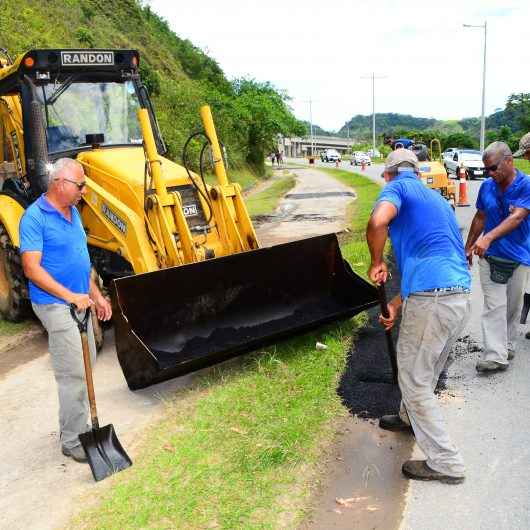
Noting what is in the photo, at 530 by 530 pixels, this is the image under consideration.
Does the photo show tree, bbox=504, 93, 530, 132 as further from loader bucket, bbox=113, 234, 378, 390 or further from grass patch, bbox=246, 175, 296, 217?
loader bucket, bbox=113, 234, 378, 390

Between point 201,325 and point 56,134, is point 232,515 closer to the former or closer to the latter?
point 201,325

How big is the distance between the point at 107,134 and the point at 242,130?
28810mm

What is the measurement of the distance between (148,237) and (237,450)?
2.56 m

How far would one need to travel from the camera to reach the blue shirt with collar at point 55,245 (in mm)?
3793

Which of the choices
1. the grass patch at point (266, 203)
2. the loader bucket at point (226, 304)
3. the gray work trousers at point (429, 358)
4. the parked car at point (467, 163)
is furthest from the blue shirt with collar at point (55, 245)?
the parked car at point (467, 163)

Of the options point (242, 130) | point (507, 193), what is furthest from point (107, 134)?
point (242, 130)

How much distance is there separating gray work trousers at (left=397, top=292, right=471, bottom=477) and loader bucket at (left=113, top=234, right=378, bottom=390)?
5.77 feet

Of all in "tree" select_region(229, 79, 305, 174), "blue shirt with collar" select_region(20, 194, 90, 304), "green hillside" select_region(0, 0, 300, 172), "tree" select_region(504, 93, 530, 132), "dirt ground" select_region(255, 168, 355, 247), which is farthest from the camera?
"tree" select_region(504, 93, 530, 132)

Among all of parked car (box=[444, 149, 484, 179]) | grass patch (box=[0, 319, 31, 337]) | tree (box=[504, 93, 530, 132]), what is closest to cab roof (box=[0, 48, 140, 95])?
grass patch (box=[0, 319, 31, 337])

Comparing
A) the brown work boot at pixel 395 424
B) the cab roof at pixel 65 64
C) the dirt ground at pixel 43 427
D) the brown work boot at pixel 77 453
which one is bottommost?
the dirt ground at pixel 43 427

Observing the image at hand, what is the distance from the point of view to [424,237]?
360 cm

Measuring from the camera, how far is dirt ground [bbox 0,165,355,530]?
363cm

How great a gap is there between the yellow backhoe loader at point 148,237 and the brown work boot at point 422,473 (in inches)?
71.6

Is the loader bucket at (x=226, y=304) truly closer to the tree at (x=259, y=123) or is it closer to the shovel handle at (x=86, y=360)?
the shovel handle at (x=86, y=360)
